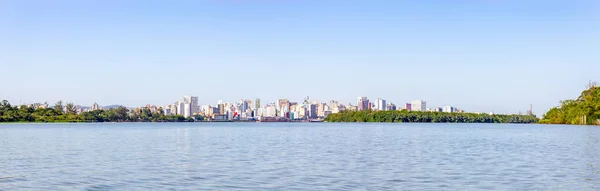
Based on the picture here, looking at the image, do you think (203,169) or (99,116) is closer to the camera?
(203,169)

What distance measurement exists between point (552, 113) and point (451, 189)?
12815 centimetres

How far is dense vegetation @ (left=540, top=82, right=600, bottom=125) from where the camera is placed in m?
104

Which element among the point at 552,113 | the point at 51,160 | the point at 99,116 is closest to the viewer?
the point at 51,160

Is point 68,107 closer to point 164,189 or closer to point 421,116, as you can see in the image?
point 421,116

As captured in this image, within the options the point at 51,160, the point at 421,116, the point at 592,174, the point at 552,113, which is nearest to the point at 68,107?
the point at 421,116

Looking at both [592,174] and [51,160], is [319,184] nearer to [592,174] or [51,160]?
[592,174]

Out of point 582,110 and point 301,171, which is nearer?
point 301,171

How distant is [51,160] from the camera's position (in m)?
26.5

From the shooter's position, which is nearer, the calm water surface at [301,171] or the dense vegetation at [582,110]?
the calm water surface at [301,171]

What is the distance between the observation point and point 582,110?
10631 centimetres

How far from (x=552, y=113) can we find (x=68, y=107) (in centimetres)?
13589

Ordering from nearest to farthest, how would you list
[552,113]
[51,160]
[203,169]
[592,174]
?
[592,174], [203,169], [51,160], [552,113]

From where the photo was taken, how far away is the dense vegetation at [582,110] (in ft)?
342

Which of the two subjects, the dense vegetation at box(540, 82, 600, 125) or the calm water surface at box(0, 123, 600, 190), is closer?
the calm water surface at box(0, 123, 600, 190)
